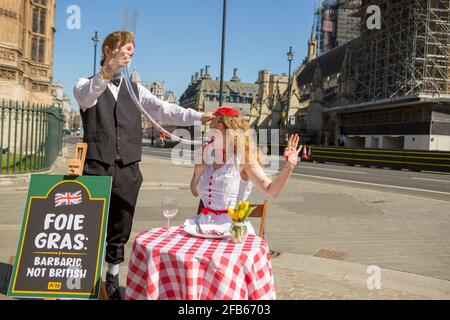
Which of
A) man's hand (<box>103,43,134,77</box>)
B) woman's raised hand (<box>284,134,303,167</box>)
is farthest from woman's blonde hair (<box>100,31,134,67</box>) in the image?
woman's raised hand (<box>284,134,303,167</box>)

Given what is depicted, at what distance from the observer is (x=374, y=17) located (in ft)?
149

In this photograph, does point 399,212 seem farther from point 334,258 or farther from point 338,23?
point 338,23

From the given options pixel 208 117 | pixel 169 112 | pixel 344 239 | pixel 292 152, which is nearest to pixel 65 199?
pixel 169 112

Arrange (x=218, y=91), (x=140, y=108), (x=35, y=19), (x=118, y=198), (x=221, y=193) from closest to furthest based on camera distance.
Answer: (x=221, y=193) → (x=140, y=108) → (x=118, y=198) → (x=35, y=19) → (x=218, y=91)

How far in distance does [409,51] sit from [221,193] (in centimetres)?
4187

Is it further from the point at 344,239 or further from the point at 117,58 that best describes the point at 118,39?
the point at 344,239

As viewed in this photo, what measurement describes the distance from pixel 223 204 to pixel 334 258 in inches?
119

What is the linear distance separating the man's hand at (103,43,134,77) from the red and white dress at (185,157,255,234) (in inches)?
43.6

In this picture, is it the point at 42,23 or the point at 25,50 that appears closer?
the point at 25,50

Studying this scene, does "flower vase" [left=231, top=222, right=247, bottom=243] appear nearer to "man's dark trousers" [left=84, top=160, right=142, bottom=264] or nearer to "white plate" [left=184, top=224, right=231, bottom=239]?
"white plate" [left=184, top=224, right=231, bottom=239]

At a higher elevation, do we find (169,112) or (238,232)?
(169,112)

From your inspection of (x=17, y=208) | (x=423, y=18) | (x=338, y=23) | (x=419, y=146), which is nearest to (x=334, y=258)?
(x=17, y=208)

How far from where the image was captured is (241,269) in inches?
107

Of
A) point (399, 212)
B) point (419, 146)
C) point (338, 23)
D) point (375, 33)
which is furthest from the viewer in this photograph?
point (338, 23)
